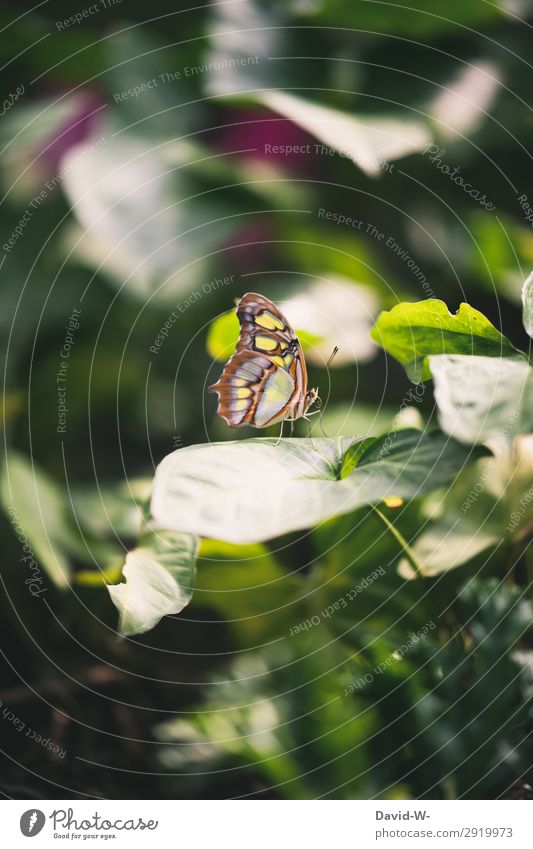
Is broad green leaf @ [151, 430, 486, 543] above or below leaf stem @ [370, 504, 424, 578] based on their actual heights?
above

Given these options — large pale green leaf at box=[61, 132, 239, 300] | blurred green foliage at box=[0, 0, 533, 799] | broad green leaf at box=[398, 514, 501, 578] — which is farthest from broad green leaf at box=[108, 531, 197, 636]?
large pale green leaf at box=[61, 132, 239, 300]

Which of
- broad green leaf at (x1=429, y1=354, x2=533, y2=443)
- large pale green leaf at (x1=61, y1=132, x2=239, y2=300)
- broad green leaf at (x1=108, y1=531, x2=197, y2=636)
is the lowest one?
broad green leaf at (x1=108, y1=531, x2=197, y2=636)

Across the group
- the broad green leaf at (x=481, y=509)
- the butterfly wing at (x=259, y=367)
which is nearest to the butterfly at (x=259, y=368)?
the butterfly wing at (x=259, y=367)

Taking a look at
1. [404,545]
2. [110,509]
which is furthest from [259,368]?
[110,509]

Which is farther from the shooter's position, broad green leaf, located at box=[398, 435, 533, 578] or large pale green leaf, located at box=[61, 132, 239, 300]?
large pale green leaf, located at box=[61, 132, 239, 300]

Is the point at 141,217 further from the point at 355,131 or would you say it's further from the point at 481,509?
the point at 481,509

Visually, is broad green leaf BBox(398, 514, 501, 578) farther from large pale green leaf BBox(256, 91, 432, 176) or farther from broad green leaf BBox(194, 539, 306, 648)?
large pale green leaf BBox(256, 91, 432, 176)
